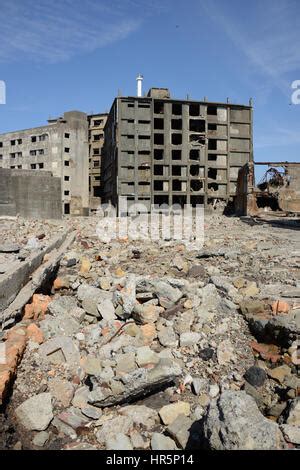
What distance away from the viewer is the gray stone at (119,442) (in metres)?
2.92

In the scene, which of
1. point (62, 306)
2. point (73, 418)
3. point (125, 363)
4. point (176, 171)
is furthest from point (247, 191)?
point (73, 418)

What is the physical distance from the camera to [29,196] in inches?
717

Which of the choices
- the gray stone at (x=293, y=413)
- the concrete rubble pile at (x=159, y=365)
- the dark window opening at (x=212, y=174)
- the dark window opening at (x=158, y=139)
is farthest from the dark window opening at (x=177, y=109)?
the gray stone at (x=293, y=413)

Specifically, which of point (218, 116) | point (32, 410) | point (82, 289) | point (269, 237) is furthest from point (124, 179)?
point (32, 410)

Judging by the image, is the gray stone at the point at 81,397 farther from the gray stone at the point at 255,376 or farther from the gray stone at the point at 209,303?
the gray stone at the point at 209,303

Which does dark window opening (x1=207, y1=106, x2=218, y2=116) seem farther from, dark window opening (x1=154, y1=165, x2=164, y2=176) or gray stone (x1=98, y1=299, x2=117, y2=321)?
gray stone (x1=98, y1=299, x2=117, y2=321)

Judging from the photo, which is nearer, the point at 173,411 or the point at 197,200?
the point at 173,411

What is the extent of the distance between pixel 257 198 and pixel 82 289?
55.6 feet

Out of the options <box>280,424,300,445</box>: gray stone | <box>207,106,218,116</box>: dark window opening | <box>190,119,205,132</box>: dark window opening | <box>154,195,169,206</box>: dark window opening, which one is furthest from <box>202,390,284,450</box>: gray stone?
<box>207,106,218,116</box>: dark window opening

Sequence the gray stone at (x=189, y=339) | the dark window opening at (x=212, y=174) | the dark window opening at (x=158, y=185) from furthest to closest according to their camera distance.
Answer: the dark window opening at (x=212, y=174) → the dark window opening at (x=158, y=185) → the gray stone at (x=189, y=339)

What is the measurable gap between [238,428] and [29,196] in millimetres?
Result: 17629

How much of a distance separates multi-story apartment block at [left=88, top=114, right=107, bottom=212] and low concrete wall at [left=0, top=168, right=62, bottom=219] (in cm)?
2001

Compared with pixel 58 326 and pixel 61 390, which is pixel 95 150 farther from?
pixel 61 390

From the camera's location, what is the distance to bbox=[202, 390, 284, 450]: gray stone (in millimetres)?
2459
